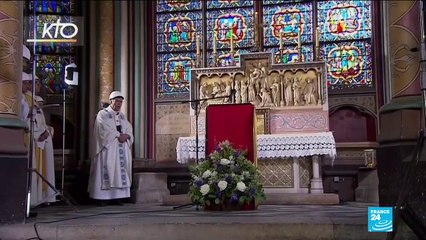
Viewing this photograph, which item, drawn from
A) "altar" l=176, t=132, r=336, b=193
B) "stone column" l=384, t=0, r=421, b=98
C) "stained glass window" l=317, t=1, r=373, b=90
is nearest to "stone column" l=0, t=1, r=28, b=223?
"altar" l=176, t=132, r=336, b=193

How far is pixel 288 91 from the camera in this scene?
9.30m

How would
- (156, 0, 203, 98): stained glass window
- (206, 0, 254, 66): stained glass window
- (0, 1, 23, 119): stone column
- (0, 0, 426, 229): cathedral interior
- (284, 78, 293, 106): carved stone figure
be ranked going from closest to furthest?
1. (0, 1, 23, 119): stone column
2. (284, 78, 293, 106): carved stone figure
3. (0, 0, 426, 229): cathedral interior
4. (206, 0, 254, 66): stained glass window
5. (156, 0, 203, 98): stained glass window

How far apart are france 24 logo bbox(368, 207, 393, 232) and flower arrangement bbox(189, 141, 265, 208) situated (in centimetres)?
296

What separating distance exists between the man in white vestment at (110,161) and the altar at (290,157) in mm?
936

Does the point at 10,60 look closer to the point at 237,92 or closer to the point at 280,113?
the point at 237,92

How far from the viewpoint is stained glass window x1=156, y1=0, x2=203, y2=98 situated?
37.0 ft

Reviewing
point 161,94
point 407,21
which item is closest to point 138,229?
point 407,21

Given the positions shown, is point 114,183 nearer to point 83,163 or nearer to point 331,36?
point 83,163

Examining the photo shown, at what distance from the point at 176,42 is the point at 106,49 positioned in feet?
4.83

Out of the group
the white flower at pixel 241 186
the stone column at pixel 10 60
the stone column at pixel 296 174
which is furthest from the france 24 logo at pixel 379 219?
the stone column at pixel 296 174

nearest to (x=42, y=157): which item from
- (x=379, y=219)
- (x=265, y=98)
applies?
(x=265, y=98)

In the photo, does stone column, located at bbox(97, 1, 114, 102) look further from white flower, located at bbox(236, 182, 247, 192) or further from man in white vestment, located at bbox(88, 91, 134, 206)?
white flower, located at bbox(236, 182, 247, 192)

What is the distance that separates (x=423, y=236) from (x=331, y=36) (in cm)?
713

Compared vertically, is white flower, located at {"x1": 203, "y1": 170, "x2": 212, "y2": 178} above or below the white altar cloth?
below
